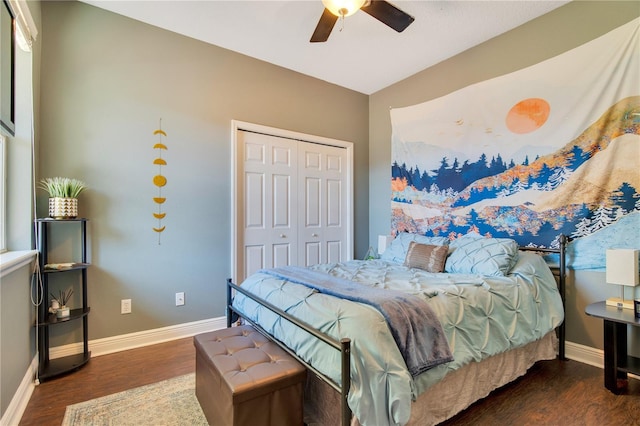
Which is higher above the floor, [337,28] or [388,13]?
[337,28]

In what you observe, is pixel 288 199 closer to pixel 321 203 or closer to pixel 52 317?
pixel 321 203

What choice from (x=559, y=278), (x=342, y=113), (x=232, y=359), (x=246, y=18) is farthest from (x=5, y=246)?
(x=559, y=278)

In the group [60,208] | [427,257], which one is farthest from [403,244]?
[60,208]

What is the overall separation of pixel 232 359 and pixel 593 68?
330cm

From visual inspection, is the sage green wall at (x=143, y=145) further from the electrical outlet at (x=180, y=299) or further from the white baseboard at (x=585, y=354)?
the white baseboard at (x=585, y=354)

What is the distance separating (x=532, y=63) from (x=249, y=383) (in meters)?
3.37

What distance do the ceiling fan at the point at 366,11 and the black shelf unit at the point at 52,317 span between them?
2.39 meters

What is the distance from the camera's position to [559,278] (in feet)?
8.64

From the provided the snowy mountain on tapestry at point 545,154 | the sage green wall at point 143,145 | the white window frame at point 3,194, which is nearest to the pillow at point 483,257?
the snowy mountain on tapestry at point 545,154

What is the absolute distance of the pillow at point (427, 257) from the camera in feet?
8.93

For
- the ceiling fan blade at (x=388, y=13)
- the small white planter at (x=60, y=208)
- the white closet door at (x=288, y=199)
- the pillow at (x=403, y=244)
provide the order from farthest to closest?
the white closet door at (x=288, y=199)
the pillow at (x=403, y=244)
the small white planter at (x=60, y=208)
the ceiling fan blade at (x=388, y=13)

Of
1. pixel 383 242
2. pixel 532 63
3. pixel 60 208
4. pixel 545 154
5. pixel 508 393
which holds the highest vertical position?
pixel 532 63

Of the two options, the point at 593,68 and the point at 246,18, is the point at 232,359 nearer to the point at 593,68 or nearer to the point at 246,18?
the point at 246,18

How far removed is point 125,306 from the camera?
9.32 feet
